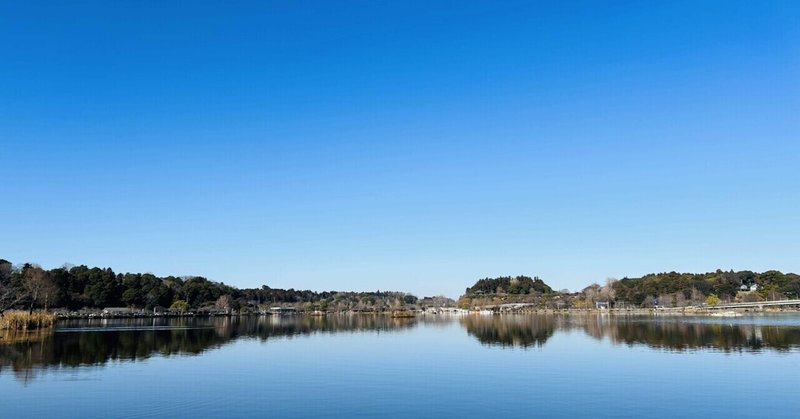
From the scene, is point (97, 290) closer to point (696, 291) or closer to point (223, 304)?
point (223, 304)

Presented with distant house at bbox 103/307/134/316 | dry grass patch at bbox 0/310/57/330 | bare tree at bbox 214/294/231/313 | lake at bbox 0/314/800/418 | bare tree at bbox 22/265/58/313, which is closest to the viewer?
lake at bbox 0/314/800/418

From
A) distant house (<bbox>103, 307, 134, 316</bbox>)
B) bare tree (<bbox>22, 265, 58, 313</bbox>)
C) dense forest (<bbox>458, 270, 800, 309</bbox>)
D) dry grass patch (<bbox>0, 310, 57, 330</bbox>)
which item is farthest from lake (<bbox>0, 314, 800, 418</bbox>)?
dense forest (<bbox>458, 270, 800, 309</bbox>)

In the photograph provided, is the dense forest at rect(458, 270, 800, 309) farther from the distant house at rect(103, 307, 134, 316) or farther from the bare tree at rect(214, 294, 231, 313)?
the distant house at rect(103, 307, 134, 316)

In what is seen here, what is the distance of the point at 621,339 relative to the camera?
56.3 metres

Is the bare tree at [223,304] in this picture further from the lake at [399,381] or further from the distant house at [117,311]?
the lake at [399,381]

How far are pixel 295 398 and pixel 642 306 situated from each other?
188m

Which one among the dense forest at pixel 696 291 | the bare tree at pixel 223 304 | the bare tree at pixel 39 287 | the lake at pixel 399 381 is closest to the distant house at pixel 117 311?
the bare tree at pixel 39 287

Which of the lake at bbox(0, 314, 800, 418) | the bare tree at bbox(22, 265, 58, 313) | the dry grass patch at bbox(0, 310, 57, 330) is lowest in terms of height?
the lake at bbox(0, 314, 800, 418)

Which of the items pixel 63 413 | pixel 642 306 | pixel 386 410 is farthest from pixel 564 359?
pixel 642 306

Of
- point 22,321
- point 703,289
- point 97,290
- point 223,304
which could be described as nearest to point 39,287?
point 97,290

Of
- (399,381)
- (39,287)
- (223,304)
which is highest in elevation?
(39,287)

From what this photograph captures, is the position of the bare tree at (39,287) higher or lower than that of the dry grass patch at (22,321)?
higher

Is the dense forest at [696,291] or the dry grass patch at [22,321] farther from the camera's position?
the dense forest at [696,291]

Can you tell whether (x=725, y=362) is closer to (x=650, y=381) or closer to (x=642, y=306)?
(x=650, y=381)
